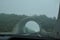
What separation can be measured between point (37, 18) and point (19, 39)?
376 millimetres

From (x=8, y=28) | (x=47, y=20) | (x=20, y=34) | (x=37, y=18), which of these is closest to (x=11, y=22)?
(x=8, y=28)

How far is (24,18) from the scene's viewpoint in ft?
5.50

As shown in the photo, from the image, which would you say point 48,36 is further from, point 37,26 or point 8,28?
point 8,28

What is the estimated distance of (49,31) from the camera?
1602 millimetres

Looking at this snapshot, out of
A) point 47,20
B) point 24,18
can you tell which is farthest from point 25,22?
point 47,20

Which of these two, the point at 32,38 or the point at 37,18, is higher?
the point at 37,18

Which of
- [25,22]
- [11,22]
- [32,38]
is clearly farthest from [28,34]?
[11,22]

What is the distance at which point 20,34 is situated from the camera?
1586 millimetres

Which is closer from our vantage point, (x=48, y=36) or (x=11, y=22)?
(x=48, y=36)

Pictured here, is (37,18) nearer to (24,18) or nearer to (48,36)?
(24,18)

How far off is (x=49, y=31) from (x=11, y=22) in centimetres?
53

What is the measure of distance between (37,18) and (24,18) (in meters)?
0.18

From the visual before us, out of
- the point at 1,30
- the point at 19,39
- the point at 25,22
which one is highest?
the point at 25,22

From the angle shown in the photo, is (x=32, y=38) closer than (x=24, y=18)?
Yes
